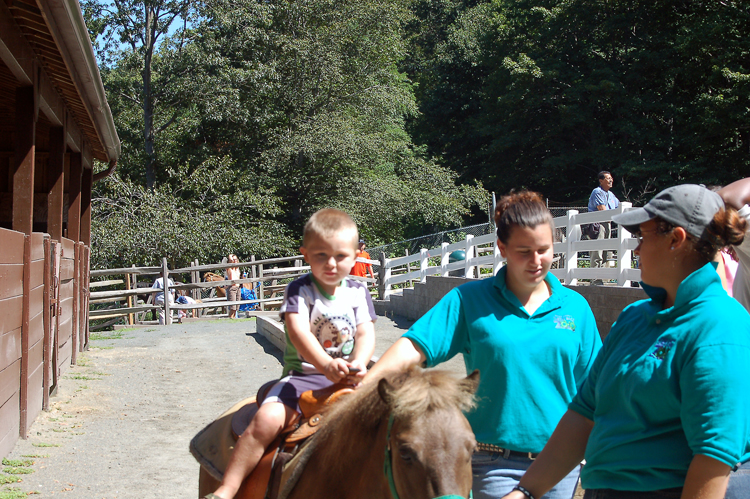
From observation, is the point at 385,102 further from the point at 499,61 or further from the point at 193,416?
the point at 193,416

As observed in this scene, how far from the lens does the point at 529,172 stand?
40.2m

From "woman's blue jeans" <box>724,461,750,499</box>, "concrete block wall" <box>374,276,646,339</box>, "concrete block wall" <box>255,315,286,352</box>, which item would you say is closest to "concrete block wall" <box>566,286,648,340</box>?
"concrete block wall" <box>374,276,646,339</box>

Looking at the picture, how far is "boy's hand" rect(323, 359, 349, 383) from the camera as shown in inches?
103

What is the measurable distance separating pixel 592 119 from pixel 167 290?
2562 cm

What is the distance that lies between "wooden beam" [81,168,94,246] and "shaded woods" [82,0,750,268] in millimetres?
11024

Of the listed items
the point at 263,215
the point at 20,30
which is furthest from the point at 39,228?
the point at 263,215

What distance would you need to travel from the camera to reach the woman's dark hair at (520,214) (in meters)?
2.63

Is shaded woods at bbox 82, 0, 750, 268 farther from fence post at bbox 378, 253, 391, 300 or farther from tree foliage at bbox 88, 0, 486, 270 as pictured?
fence post at bbox 378, 253, 391, 300

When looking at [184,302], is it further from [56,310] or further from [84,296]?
[56,310]

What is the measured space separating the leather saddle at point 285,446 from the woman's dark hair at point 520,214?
0.92m

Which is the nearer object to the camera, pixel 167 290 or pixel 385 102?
pixel 167 290

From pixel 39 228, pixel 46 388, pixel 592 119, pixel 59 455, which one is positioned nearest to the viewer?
pixel 59 455

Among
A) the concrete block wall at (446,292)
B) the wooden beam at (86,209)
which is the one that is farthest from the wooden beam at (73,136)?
the concrete block wall at (446,292)

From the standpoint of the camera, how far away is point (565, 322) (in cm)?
267
